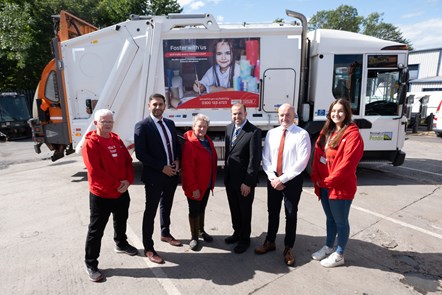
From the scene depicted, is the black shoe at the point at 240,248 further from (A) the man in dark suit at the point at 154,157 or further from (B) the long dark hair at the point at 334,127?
(B) the long dark hair at the point at 334,127

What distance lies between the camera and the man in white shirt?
2820 millimetres

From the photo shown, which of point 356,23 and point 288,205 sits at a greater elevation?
point 356,23

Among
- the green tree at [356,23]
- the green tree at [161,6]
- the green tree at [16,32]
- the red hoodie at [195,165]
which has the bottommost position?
the red hoodie at [195,165]

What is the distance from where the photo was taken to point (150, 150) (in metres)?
2.94

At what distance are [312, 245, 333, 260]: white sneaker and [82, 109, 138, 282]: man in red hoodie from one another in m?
2.27

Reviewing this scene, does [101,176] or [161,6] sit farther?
[161,6]

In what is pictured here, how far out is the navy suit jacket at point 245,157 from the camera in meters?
2.93

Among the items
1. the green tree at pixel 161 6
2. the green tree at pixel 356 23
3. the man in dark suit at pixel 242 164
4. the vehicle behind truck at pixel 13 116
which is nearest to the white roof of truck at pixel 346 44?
the man in dark suit at pixel 242 164

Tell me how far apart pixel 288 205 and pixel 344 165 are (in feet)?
2.35

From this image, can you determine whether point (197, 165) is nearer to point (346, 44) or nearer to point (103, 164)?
point (103, 164)

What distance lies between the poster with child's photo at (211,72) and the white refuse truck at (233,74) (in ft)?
0.07

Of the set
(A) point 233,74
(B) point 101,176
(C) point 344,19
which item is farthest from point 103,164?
(C) point 344,19

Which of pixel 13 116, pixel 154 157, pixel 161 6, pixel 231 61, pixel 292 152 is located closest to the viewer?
pixel 292 152

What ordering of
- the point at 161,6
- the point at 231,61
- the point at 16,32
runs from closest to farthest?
1. the point at 231,61
2. the point at 16,32
3. the point at 161,6
